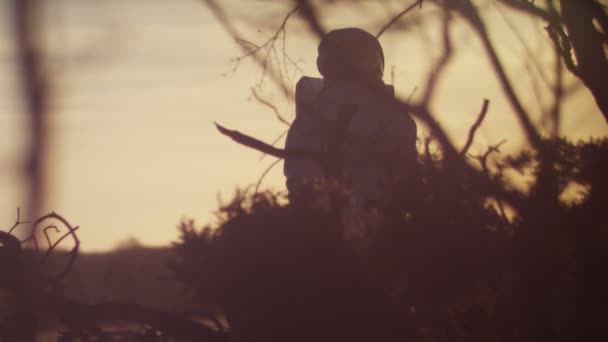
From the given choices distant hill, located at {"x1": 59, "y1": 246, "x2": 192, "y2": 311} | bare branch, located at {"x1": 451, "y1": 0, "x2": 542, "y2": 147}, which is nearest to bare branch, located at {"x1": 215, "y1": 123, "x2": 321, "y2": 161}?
distant hill, located at {"x1": 59, "y1": 246, "x2": 192, "y2": 311}

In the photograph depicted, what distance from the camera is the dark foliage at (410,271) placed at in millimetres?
3393

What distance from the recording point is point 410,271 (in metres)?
3.49

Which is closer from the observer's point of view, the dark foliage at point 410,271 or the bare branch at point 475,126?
the dark foliage at point 410,271

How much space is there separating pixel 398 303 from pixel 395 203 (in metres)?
0.45

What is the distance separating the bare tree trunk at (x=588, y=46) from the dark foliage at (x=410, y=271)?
4.74 ft

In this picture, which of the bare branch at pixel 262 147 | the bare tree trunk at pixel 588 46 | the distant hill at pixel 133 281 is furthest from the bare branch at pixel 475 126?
the distant hill at pixel 133 281

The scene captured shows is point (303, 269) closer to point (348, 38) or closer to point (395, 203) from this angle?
point (395, 203)

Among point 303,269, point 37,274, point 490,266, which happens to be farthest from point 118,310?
point 490,266

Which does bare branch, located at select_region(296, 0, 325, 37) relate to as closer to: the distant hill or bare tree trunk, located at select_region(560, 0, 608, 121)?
bare tree trunk, located at select_region(560, 0, 608, 121)

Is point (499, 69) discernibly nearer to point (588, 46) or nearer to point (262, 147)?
point (588, 46)

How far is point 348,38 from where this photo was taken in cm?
475

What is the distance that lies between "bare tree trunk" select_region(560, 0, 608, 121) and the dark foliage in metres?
1.45

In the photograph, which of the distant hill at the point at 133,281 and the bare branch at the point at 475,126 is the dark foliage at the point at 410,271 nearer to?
the bare branch at the point at 475,126

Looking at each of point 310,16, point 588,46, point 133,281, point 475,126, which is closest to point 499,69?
point 588,46
